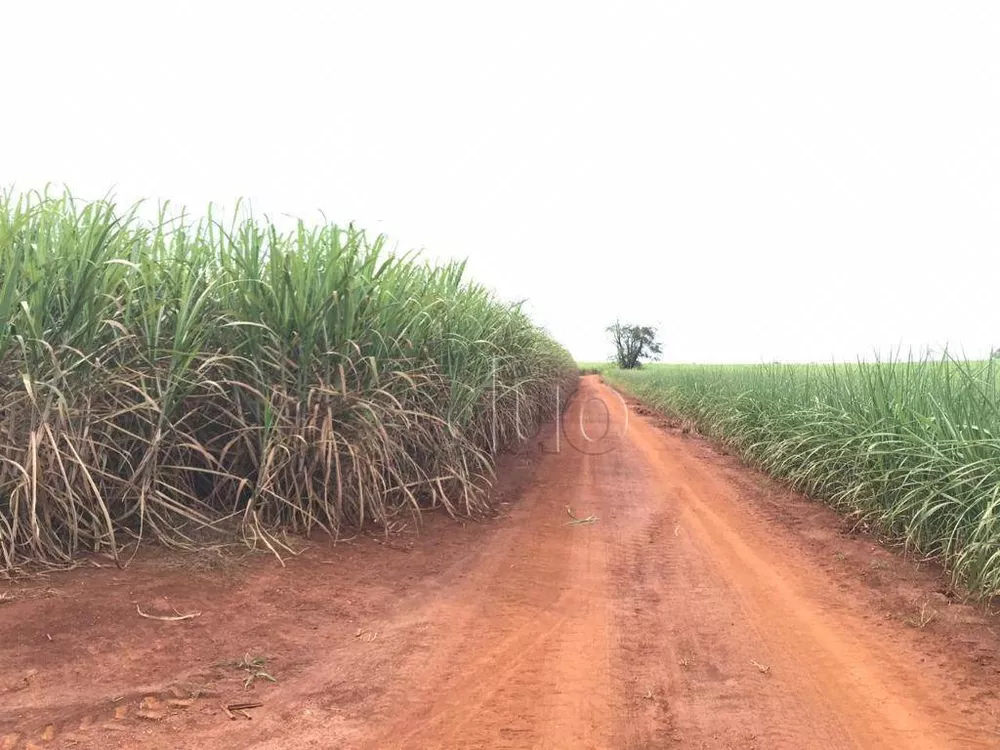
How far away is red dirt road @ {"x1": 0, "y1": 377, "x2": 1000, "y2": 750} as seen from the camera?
6.63ft

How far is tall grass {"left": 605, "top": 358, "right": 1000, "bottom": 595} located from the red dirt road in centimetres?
32

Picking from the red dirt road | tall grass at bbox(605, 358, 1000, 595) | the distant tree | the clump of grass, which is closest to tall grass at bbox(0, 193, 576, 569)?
the red dirt road

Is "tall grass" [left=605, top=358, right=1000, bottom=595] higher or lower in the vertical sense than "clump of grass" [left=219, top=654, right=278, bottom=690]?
higher

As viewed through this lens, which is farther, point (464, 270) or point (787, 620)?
point (464, 270)

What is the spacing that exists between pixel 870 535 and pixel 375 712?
12.6 ft

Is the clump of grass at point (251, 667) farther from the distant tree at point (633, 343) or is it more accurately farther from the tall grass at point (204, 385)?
the distant tree at point (633, 343)

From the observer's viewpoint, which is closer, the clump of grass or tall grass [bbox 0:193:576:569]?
the clump of grass

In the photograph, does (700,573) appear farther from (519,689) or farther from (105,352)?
(105,352)

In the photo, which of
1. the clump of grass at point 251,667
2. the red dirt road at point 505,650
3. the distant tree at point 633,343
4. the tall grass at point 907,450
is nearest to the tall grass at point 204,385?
the red dirt road at point 505,650

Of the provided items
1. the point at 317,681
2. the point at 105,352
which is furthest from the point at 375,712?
the point at 105,352

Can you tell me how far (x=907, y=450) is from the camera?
4078 mm

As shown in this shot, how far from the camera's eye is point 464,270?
6004 millimetres

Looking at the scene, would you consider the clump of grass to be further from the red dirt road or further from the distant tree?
the distant tree

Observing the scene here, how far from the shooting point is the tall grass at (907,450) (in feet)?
11.2
